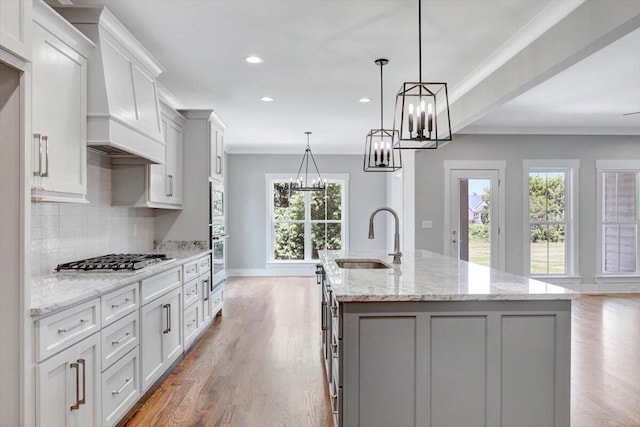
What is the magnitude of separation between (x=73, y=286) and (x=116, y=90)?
135 cm

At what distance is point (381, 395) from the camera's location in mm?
1976

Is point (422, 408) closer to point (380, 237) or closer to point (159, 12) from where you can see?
A: point (159, 12)

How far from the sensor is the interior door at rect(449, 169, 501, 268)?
6.54m

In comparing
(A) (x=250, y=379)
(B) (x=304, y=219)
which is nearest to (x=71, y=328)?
(A) (x=250, y=379)

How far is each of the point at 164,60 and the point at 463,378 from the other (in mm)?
3460

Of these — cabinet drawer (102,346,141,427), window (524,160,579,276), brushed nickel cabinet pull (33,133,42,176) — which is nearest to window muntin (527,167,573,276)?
window (524,160,579,276)

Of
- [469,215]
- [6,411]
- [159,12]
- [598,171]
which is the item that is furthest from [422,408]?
[598,171]

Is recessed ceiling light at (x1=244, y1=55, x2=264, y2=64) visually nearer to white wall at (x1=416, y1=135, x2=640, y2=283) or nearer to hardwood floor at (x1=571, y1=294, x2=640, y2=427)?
white wall at (x1=416, y1=135, x2=640, y2=283)

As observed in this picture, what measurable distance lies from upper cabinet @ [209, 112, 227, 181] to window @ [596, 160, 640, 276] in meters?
5.95

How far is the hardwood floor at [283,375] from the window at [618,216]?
154 centimetres

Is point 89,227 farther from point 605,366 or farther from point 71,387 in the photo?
point 605,366

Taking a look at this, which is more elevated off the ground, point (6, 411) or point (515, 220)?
point (515, 220)

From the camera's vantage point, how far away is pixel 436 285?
219 centimetres

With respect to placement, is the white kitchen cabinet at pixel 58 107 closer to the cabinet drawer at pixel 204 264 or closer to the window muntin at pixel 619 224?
the cabinet drawer at pixel 204 264
